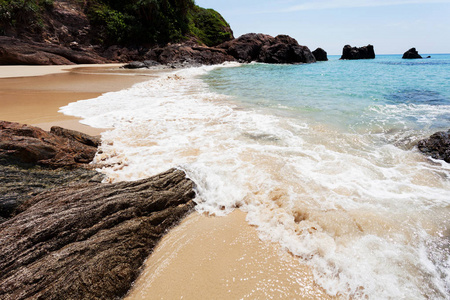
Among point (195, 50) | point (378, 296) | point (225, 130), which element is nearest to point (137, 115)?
point (225, 130)

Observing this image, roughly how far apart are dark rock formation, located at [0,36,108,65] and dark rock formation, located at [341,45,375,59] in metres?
64.9

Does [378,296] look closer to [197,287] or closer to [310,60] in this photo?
[197,287]

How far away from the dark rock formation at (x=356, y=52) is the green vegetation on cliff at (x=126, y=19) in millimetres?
48614

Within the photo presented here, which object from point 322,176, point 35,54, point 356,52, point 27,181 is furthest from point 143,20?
point 356,52

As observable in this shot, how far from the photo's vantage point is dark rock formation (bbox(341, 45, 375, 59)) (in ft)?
199

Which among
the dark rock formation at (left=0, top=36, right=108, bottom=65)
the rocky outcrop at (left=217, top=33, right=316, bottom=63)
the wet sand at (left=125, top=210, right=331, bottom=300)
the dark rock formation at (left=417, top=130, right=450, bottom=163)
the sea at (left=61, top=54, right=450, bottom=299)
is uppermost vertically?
the rocky outcrop at (left=217, top=33, right=316, bottom=63)

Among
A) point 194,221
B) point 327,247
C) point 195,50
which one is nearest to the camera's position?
point 327,247

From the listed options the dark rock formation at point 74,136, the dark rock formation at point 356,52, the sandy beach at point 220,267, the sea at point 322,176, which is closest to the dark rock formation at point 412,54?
the dark rock formation at point 356,52

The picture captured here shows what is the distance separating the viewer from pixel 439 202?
9.80ft

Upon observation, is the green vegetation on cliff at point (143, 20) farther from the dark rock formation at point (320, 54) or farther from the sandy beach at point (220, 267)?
the sandy beach at point (220, 267)

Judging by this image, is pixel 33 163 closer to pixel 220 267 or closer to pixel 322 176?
pixel 220 267

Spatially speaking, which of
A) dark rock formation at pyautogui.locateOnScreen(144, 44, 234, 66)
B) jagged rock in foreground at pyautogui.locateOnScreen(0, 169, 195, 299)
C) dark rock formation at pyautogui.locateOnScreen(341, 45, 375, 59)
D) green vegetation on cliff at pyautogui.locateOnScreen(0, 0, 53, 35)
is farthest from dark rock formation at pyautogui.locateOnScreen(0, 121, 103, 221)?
dark rock formation at pyautogui.locateOnScreen(341, 45, 375, 59)

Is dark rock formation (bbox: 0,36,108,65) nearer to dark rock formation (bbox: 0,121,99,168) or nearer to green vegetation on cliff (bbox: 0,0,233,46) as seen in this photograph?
green vegetation on cliff (bbox: 0,0,233,46)

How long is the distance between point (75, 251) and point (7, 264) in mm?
442
